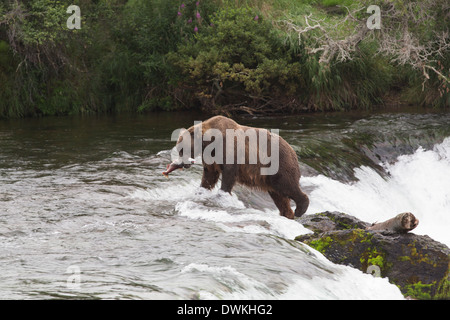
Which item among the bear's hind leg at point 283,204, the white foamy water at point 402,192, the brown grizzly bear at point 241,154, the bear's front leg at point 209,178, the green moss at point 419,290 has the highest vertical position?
the brown grizzly bear at point 241,154

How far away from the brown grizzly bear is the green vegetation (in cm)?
1037

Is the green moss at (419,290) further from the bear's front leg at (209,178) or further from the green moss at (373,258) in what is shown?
the bear's front leg at (209,178)

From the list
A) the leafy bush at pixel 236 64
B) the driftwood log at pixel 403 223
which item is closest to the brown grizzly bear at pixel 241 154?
the driftwood log at pixel 403 223

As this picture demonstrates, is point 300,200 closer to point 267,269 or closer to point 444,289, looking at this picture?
point 444,289

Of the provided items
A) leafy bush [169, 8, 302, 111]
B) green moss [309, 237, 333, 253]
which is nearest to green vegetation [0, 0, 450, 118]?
leafy bush [169, 8, 302, 111]

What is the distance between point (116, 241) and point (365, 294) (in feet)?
8.41

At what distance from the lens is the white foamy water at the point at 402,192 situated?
1105 centimetres

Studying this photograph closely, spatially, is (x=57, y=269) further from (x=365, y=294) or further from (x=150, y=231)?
(x=365, y=294)

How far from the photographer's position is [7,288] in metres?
5.16

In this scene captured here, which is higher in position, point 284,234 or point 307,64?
point 307,64

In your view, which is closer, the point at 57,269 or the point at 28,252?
the point at 57,269

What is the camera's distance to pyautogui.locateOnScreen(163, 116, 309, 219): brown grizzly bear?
8.37 m

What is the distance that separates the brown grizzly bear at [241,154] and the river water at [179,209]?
0.42m
